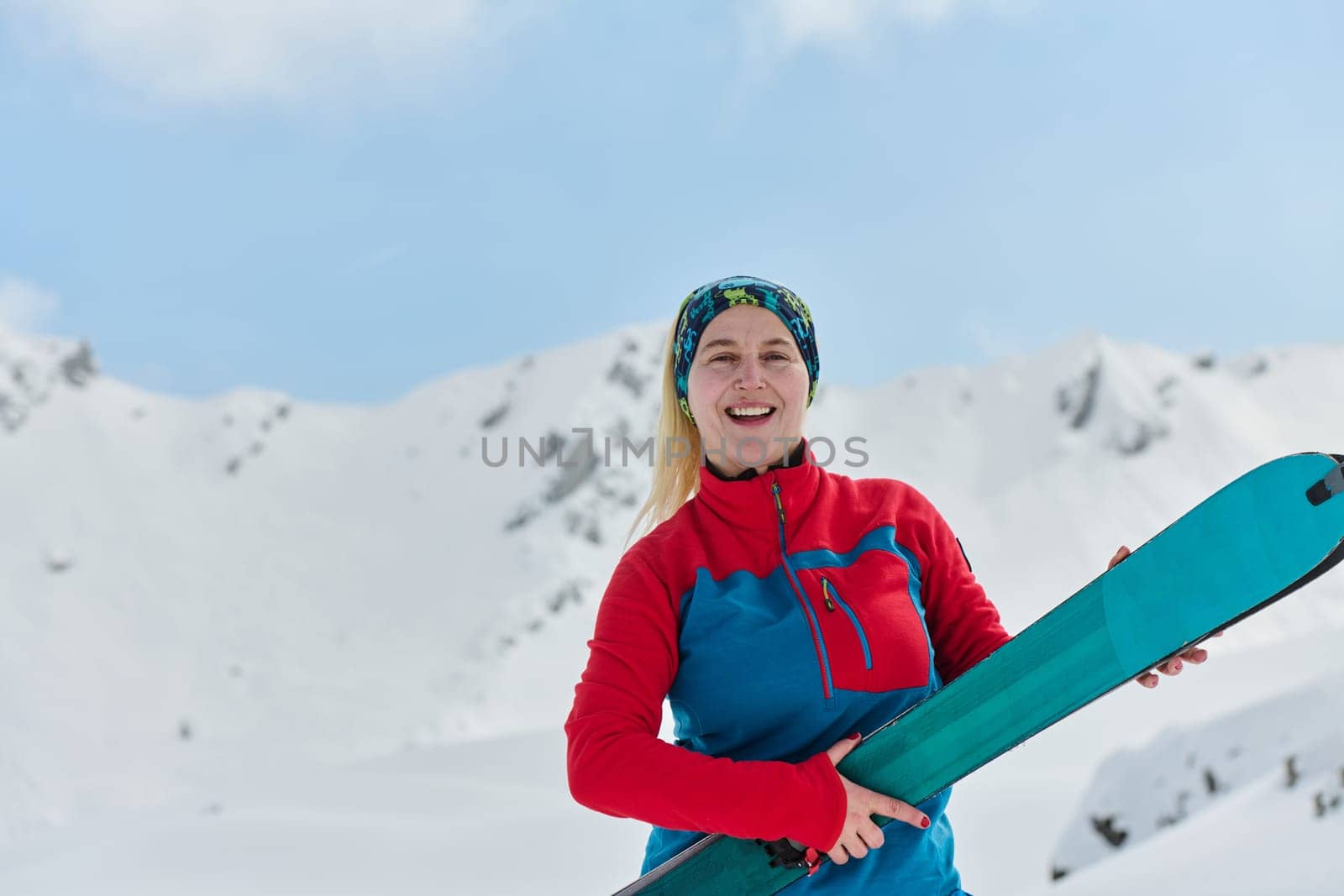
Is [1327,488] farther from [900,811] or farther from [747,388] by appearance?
[747,388]

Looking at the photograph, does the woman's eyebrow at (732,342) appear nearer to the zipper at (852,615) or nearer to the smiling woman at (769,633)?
the smiling woman at (769,633)

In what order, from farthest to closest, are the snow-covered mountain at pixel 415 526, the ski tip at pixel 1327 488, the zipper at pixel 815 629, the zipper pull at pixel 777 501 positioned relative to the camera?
the snow-covered mountain at pixel 415 526 → the zipper pull at pixel 777 501 → the zipper at pixel 815 629 → the ski tip at pixel 1327 488

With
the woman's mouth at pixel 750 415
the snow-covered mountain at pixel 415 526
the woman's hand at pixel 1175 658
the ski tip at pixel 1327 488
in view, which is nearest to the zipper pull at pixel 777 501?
the woman's mouth at pixel 750 415

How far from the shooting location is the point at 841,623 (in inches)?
58.8

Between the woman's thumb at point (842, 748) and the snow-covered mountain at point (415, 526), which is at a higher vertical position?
the snow-covered mountain at point (415, 526)

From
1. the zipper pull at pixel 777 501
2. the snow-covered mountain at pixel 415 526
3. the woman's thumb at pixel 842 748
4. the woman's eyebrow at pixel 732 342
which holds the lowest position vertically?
the woman's thumb at pixel 842 748

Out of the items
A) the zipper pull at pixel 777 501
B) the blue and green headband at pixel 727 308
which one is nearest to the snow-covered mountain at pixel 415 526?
the blue and green headband at pixel 727 308

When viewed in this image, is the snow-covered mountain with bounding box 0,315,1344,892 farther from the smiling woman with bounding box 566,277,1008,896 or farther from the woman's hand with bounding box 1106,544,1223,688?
the woman's hand with bounding box 1106,544,1223,688

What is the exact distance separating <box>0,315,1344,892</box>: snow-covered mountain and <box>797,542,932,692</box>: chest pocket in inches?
476

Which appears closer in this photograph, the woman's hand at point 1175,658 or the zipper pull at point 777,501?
the woman's hand at point 1175,658

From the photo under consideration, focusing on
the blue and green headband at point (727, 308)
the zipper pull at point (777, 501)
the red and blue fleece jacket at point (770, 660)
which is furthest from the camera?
the blue and green headband at point (727, 308)

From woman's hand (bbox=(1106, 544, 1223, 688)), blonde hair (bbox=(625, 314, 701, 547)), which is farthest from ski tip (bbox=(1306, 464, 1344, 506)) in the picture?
blonde hair (bbox=(625, 314, 701, 547))

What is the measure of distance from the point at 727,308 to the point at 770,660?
A: 0.61m

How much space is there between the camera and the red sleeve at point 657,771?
1.34m
